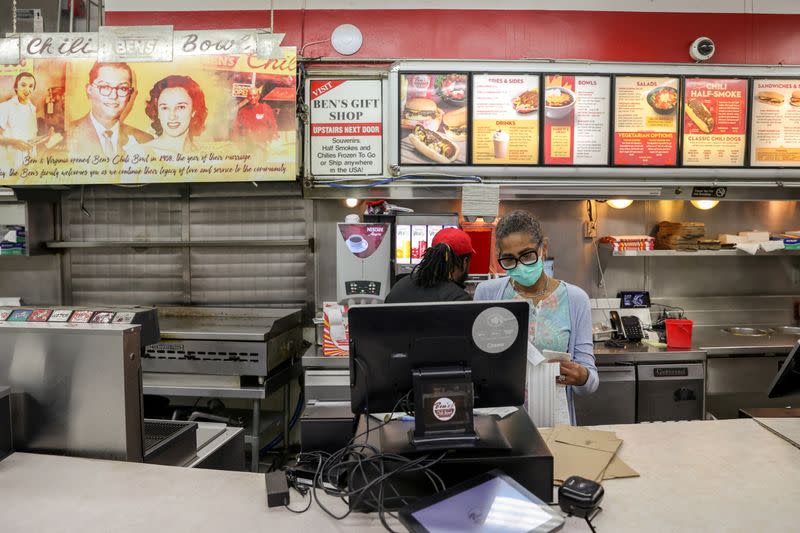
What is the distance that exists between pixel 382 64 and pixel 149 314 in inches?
117

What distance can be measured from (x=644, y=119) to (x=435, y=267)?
2.12m

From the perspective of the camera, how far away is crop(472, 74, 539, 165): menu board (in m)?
3.83

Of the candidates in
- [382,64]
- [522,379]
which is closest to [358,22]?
[382,64]

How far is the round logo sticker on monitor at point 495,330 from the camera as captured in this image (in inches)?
57.4

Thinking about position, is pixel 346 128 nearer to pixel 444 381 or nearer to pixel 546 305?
pixel 546 305

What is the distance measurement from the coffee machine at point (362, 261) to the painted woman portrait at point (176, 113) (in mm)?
1207

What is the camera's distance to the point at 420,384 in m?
1.42

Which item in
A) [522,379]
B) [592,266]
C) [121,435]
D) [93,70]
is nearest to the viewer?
[522,379]

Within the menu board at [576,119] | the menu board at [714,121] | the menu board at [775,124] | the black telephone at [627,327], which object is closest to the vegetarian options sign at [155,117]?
the menu board at [576,119]

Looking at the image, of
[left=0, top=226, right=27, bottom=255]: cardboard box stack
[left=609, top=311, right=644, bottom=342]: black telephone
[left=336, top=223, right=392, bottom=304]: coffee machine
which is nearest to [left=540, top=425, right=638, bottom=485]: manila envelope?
[left=336, top=223, right=392, bottom=304]: coffee machine

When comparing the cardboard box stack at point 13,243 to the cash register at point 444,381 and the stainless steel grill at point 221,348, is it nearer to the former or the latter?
the stainless steel grill at point 221,348

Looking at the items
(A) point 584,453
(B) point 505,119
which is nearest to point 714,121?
(B) point 505,119

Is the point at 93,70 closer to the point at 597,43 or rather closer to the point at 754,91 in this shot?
the point at 597,43

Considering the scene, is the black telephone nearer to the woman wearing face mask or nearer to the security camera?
the woman wearing face mask
